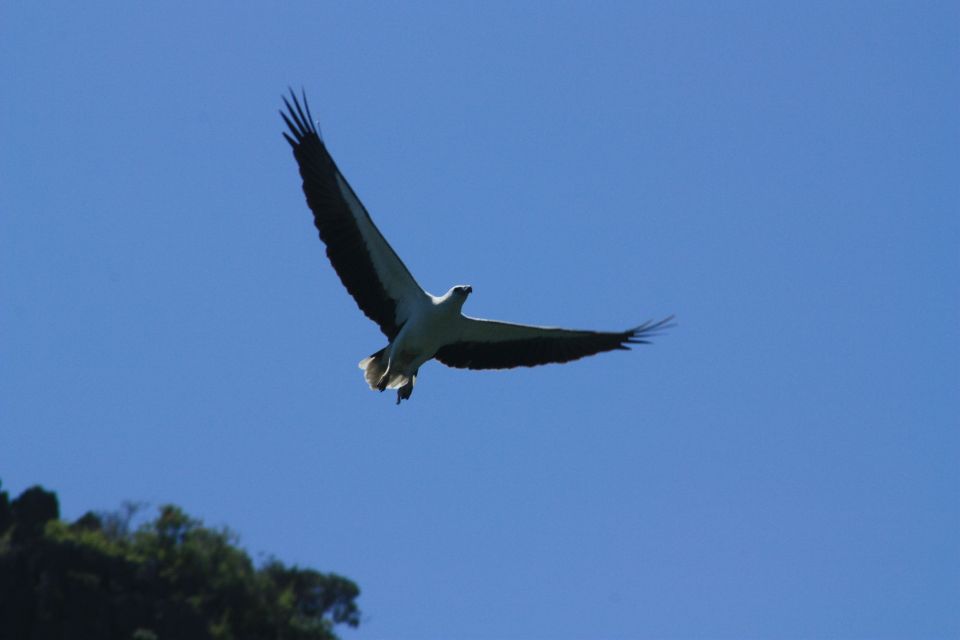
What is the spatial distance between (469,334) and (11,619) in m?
19.0

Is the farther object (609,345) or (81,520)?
(81,520)

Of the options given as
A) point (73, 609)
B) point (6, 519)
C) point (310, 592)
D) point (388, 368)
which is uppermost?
point (310, 592)

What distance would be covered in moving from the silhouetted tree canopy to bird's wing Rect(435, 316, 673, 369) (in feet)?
57.5

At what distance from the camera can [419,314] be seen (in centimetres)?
2042

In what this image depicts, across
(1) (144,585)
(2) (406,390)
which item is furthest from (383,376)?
(1) (144,585)

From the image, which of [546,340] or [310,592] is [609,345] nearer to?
[546,340]

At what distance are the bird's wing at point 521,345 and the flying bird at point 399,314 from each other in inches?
0.5

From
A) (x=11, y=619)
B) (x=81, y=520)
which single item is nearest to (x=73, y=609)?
(x=11, y=619)

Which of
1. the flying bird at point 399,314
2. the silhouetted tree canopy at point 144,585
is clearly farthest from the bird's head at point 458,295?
the silhouetted tree canopy at point 144,585

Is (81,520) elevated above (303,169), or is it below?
above

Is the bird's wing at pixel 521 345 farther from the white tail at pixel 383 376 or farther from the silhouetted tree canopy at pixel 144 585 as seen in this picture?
the silhouetted tree canopy at pixel 144 585

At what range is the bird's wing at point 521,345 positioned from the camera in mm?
21016

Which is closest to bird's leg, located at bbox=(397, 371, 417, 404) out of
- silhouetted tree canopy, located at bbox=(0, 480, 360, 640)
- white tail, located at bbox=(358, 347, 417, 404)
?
white tail, located at bbox=(358, 347, 417, 404)

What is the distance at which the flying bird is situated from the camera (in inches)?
779
